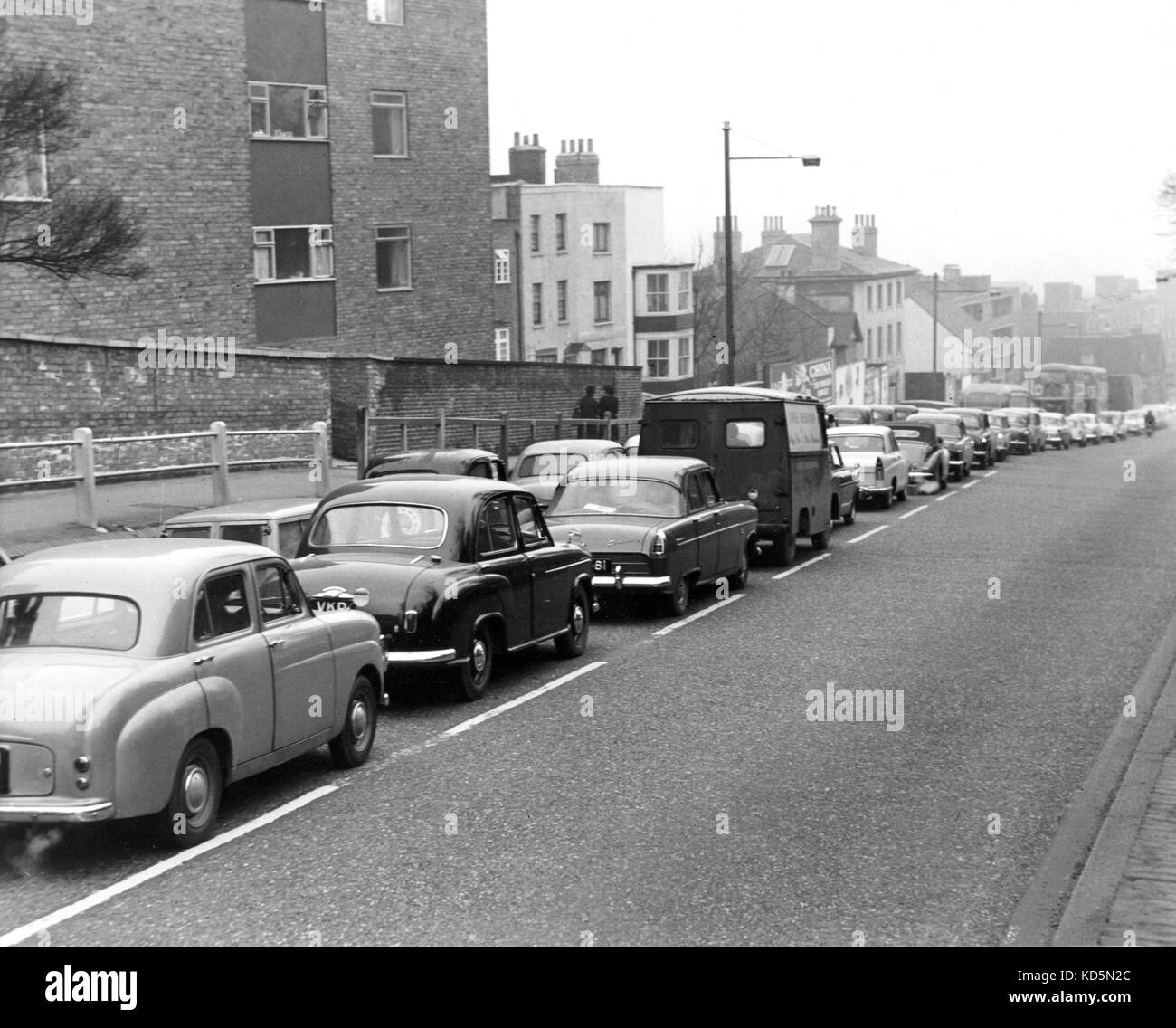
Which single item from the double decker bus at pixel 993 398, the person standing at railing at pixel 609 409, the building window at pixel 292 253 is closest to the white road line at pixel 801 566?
the person standing at railing at pixel 609 409

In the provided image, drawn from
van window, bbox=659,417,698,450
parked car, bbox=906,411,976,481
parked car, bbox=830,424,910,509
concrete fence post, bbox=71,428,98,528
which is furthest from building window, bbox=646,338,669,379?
concrete fence post, bbox=71,428,98,528

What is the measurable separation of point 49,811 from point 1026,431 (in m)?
55.2

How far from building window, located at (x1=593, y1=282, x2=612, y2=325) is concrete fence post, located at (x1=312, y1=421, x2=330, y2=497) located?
4958 cm

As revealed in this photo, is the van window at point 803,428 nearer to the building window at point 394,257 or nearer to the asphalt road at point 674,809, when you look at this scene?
the asphalt road at point 674,809

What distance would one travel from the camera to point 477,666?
12.7 meters

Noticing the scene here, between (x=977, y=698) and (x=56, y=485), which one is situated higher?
(x=56, y=485)

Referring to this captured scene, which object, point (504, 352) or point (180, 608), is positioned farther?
point (504, 352)

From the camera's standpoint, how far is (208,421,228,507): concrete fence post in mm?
22125

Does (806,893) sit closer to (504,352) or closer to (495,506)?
(495,506)

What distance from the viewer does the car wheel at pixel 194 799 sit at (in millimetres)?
8289

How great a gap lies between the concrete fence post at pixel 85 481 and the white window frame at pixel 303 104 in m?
18.0

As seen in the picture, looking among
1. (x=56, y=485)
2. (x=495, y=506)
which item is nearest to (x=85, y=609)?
(x=495, y=506)

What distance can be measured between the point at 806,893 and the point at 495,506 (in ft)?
20.5
